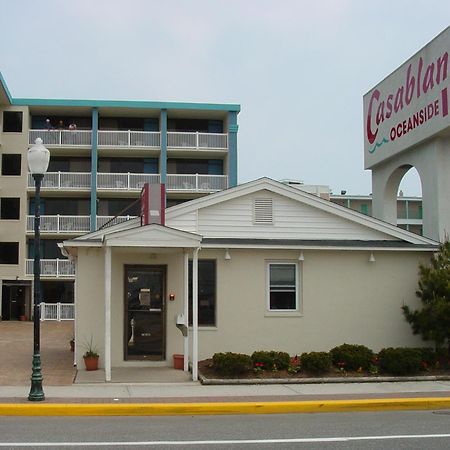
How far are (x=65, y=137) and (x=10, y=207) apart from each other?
5.86m

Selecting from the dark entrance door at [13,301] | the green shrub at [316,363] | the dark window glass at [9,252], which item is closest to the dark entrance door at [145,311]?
the green shrub at [316,363]

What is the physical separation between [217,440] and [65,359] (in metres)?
9.37

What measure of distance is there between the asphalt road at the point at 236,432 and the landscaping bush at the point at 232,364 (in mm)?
2870

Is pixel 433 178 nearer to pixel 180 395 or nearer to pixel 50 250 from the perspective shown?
pixel 180 395

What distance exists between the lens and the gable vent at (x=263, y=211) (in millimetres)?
17219

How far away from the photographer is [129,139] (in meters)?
47.1

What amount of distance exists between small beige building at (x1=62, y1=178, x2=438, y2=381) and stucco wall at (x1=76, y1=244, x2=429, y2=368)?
0.02m

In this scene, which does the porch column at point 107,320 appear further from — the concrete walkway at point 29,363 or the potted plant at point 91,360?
the potted plant at point 91,360

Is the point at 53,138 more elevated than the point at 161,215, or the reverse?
the point at 53,138

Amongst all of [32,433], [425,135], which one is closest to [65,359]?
[32,433]

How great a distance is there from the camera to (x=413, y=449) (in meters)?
8.43

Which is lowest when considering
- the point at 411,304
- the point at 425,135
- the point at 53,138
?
the point at 411,304

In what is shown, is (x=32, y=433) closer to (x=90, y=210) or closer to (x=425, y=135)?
(x=425, y=135)

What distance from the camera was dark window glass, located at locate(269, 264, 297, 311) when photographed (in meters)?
16.8
